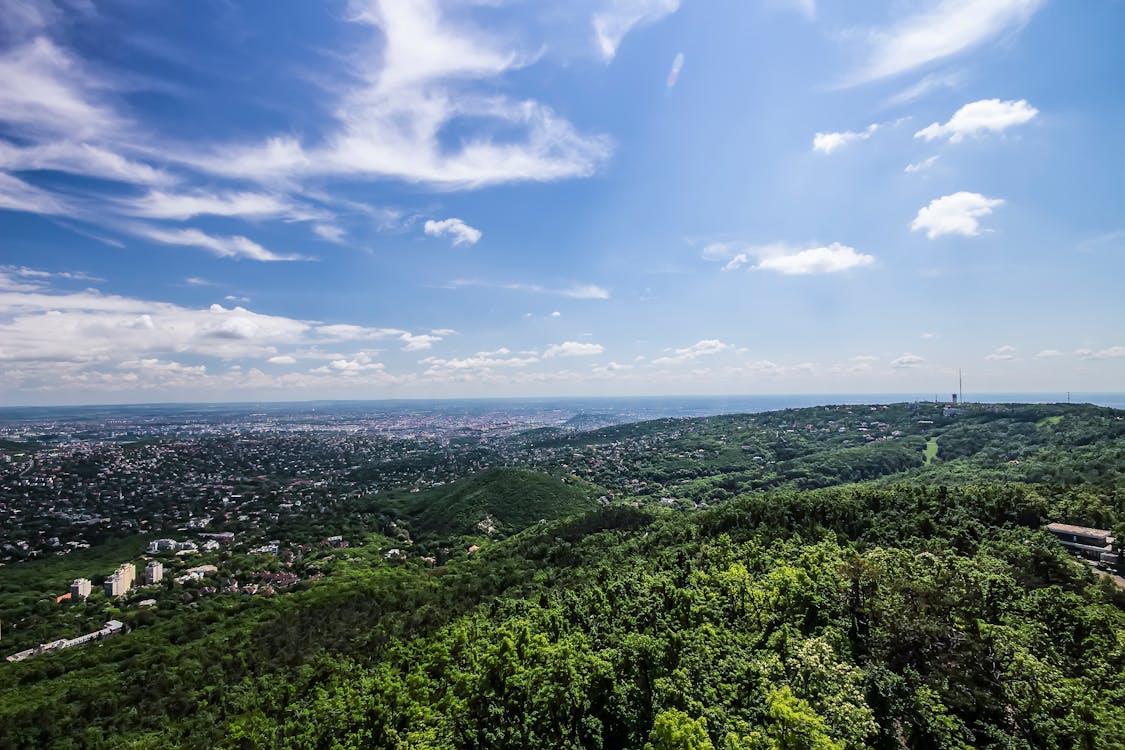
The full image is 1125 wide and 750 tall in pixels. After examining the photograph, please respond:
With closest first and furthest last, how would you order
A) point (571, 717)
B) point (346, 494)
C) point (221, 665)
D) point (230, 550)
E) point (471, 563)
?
1. point (571, 717)
2. point (221, 665)
3. point (471, 563)
4. point (230, 550)
5. point (346, 494)

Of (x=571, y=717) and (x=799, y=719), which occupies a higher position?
(x=799, y=719)

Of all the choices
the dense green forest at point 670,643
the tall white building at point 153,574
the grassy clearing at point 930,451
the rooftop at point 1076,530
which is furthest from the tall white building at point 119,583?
the grassy clearing at point 930,451

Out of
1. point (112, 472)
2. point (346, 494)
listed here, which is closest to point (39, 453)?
point (112, 472)

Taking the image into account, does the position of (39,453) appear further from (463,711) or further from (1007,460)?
(1007,460)

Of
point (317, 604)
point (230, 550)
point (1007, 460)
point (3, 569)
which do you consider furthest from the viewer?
point (1007, 460)

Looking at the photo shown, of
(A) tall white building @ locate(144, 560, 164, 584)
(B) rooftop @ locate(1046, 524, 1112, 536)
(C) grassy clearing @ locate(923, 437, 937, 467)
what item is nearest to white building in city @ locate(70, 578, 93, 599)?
(A) tall white building @ locate(144, 560, 164, 584)

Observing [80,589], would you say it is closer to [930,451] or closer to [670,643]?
[670,643]

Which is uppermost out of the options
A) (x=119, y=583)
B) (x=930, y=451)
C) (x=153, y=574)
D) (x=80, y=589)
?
(x=930, y=451)

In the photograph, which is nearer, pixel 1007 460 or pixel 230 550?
pixel 230 550

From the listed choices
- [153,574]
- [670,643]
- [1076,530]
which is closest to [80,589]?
[153,574]
